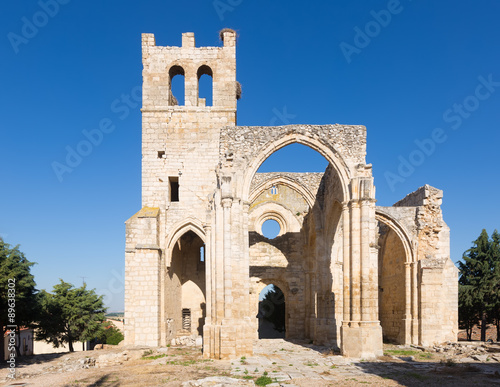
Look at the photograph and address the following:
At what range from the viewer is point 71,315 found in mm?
17406

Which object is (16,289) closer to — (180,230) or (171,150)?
(180,230)

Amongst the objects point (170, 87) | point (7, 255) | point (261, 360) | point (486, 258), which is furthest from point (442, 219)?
point (7, 255)

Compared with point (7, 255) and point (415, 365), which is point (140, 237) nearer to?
point (7, 255)

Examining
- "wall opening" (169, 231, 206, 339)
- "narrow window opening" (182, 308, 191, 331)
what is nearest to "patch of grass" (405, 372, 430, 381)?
"wall opening" (169, 231, 206, 339)

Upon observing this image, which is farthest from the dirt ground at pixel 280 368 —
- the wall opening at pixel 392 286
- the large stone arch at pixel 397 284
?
the wall opening at pixel 392 286

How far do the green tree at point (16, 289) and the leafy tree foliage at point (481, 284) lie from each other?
53.5 ft

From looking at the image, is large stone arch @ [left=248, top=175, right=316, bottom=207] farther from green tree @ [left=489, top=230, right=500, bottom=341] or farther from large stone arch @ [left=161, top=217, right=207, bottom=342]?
green tree @ [left=489, top=230, right=500, bottom=341]

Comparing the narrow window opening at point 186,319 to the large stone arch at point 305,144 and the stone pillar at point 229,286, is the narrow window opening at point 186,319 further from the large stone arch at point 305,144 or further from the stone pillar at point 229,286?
the large stone arch at point 305,144

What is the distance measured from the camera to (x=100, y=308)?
1884 cm

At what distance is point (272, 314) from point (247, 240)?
50.0ft

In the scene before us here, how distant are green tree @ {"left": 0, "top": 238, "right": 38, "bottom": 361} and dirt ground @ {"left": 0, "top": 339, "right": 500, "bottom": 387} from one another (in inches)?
46.4

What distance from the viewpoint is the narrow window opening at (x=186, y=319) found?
61.8 ft

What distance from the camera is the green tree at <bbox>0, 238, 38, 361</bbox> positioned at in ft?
35.1

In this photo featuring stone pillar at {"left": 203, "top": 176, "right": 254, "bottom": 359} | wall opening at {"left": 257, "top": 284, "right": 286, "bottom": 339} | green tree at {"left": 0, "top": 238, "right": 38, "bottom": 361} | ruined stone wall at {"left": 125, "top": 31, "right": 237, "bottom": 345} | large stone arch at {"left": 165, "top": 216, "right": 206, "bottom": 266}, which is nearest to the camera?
green tree at {"left": 0, "top": 238, "right": 38, "bottom": 361}
